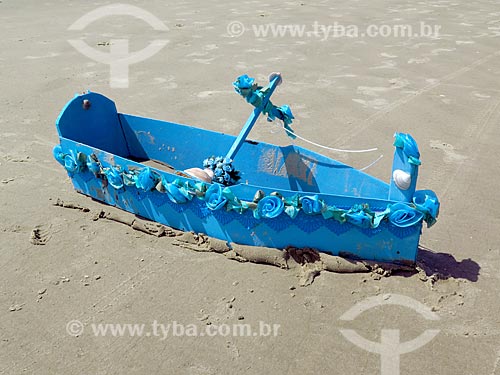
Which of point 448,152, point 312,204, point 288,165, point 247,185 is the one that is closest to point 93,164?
point 247,185

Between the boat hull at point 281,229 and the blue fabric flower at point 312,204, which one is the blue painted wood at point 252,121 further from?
the blue fabric flower at point 312,204

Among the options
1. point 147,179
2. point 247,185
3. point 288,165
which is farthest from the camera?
point 288,165

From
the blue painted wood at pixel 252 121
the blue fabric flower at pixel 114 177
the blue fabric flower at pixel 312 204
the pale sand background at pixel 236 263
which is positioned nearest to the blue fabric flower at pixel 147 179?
the blue fabric flower at pixel 114 177

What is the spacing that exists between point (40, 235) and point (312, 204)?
210cm

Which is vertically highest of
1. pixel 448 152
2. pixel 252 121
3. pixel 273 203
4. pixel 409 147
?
pixel 409 147

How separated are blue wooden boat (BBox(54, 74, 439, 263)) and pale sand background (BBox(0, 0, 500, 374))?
219mm

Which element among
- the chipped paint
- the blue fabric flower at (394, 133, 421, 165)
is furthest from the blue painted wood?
the blue fabric flower at (394, 133, 421, 165)

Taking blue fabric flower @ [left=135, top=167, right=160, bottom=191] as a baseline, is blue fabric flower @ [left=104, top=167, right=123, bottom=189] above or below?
below

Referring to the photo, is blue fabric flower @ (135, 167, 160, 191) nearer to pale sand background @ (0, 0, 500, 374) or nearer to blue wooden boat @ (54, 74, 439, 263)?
blue wooden boat @ (54, 74, 439, 263)

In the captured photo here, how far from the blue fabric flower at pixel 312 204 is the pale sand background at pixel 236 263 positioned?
1.55 ft

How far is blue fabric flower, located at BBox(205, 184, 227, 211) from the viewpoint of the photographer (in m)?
3.46

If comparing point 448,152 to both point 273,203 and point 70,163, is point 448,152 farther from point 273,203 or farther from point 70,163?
point 70,163

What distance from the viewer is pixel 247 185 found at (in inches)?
136

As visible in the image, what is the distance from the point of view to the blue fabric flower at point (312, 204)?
3.24 meters
